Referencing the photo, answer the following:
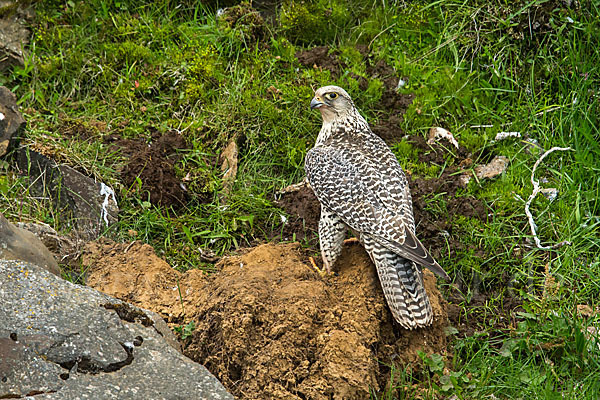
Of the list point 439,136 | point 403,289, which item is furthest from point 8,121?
point 439,136

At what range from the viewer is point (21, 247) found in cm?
462

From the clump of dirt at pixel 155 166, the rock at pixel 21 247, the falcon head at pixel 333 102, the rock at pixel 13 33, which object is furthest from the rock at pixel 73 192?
the falcon head at pixel 333 102

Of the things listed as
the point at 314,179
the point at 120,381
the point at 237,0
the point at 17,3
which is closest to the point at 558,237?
the point at 314,179

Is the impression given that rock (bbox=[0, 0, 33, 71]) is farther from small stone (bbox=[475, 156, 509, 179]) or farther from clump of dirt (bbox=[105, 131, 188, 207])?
small stone (bbox=[475, 156, 509, 179])

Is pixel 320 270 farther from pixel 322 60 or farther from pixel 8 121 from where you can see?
pixel 8 121

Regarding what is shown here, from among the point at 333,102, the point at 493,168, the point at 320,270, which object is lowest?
the point at 493,168

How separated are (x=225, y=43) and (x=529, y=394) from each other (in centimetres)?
482

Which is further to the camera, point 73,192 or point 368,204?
point 73,192

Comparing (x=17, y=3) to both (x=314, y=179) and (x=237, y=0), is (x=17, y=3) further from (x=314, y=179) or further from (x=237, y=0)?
(x=314, y=179)

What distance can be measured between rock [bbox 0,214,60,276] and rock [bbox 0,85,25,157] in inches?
64.2

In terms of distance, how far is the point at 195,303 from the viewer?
4734mm

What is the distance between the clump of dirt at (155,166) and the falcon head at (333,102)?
1574 mm

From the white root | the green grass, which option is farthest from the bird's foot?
the white root

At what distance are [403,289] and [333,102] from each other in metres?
1.95
